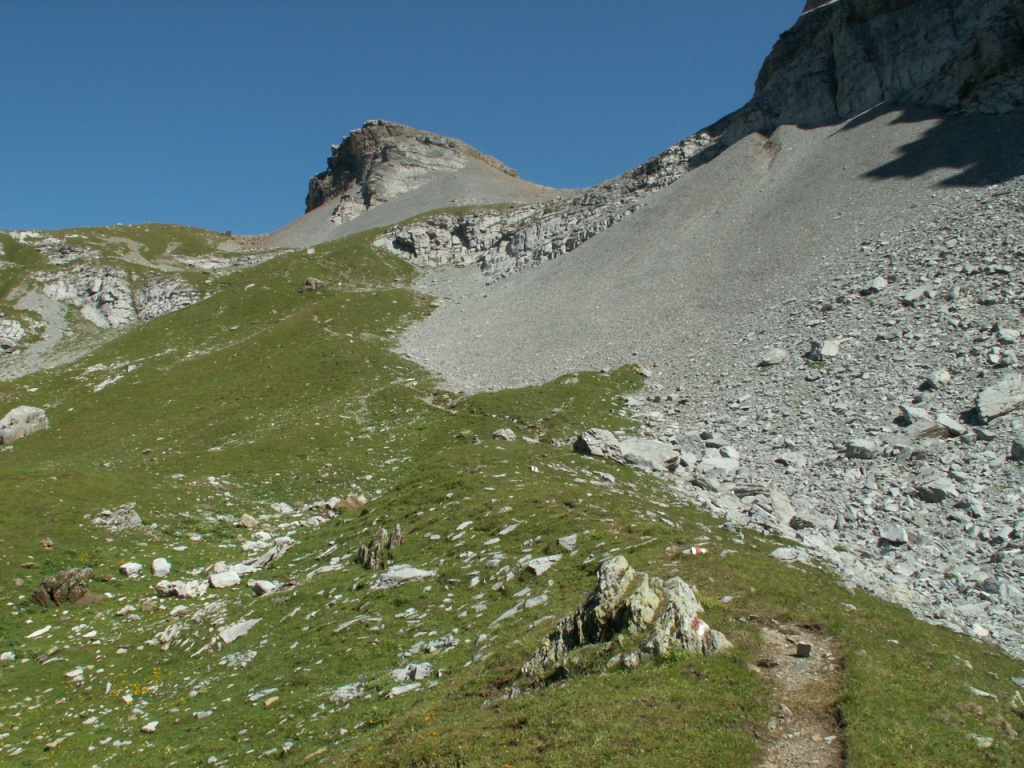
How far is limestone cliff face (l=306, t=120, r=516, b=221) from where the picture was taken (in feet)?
537

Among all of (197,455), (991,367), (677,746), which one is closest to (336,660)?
(677,746)

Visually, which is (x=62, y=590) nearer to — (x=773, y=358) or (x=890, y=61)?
(x=773, y=358)

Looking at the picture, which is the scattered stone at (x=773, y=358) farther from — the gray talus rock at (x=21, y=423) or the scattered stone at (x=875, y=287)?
the gray talus rock at (x=21, y=423)

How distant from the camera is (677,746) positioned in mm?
9578

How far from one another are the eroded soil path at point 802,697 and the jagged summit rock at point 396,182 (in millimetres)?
129809

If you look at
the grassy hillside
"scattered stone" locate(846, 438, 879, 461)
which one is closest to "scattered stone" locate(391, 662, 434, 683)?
the grassy hillside

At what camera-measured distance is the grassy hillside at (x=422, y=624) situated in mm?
10445

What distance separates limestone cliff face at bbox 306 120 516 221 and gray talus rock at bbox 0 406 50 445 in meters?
118

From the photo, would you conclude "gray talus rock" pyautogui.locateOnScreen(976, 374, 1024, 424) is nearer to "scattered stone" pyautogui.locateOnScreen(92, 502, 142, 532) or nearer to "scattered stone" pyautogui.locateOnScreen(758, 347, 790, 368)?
"scattered stone" pyautogui.locateOnScreen(758, 347, 790, 368)

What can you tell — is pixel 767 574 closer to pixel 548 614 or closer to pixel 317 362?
pixel 548 614

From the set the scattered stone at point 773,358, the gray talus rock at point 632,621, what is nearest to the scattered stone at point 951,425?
the scattered stone at point 773,358

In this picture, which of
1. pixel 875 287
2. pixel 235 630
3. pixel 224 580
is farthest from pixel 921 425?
pixel 224 580

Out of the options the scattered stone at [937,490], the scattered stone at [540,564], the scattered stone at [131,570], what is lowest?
the scattered stone at [937,490]

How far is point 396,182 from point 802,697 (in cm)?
16809
